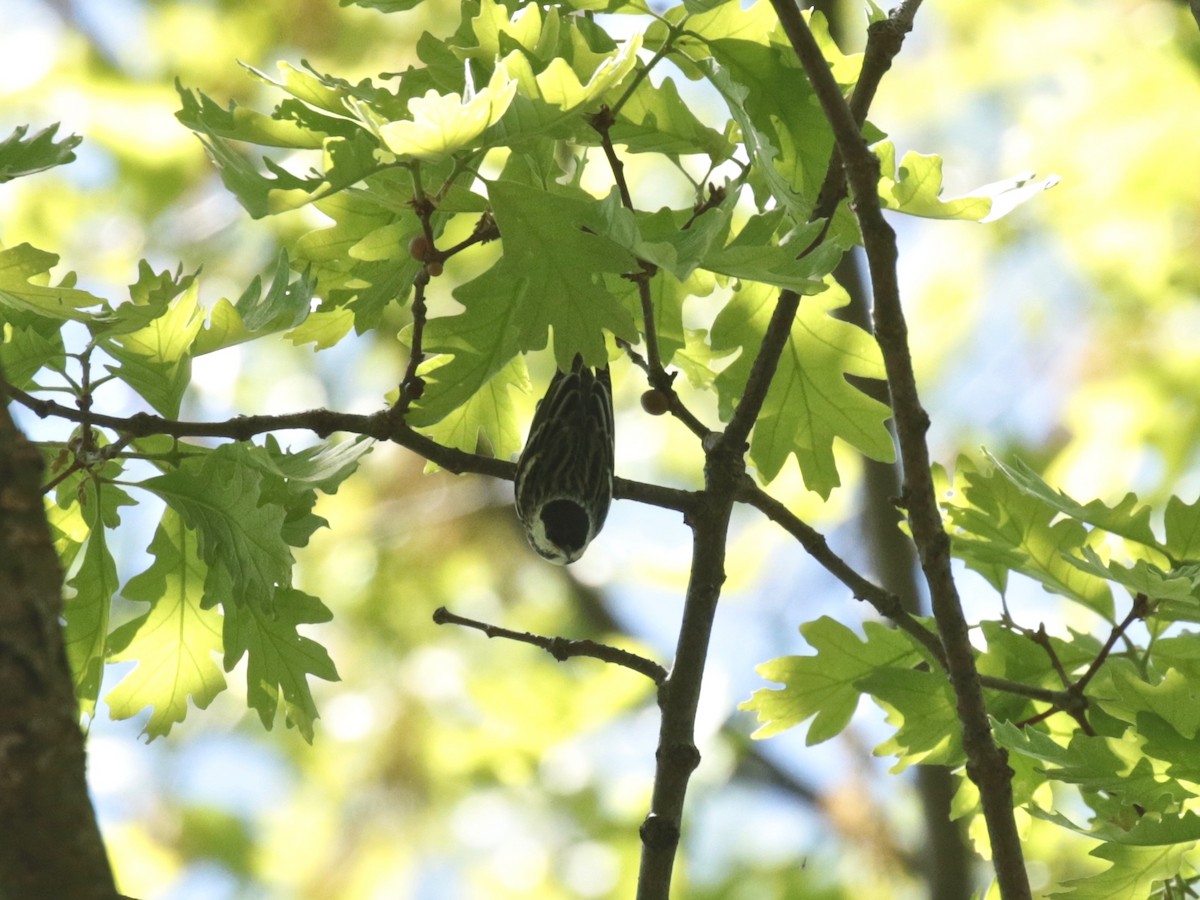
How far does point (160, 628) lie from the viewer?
1.86m

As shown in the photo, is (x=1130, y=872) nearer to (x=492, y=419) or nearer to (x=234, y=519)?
(x=492, y=419)

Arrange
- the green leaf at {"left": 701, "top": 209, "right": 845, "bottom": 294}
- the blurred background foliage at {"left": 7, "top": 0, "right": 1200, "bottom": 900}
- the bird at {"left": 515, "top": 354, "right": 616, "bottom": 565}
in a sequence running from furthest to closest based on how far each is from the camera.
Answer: the blurred background foliage at {"left": 7, "top": 0, "right": 1200, "bottom": 900} → the bird at {"left": 515, "top": 354, "right": 616, "bottom": 565} → the green leaf at {"left": 701, "top": 209, "right": 845, "bottom": 294}

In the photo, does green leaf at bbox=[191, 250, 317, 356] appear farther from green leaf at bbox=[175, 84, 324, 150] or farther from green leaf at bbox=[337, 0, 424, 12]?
green leaf at bbox=[337, 0, 424, 12]

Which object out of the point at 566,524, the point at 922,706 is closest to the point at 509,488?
the point at 566,524

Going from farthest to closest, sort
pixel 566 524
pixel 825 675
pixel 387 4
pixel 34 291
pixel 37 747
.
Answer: pixel 566 524, pixel 825 675, pixel 387 4, pixel 34 291, pixel 37 747

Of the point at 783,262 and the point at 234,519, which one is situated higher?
the point at 783,262

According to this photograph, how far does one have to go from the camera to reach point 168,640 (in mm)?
1865

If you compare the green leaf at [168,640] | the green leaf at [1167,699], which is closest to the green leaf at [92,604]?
the green leaf at [168,640]

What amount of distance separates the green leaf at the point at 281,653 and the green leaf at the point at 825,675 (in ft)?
2.09

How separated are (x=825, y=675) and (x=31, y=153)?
49.8 inches

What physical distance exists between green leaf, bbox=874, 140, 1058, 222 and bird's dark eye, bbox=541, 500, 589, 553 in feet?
4.16

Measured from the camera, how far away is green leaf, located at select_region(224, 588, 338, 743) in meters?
1.75

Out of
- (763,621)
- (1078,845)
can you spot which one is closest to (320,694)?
(763,621)

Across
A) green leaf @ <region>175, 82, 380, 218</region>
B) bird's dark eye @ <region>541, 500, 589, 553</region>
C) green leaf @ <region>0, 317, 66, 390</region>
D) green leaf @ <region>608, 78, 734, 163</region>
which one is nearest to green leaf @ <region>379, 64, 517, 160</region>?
green leaf @ <region>175, 82, 380, 218</region>
